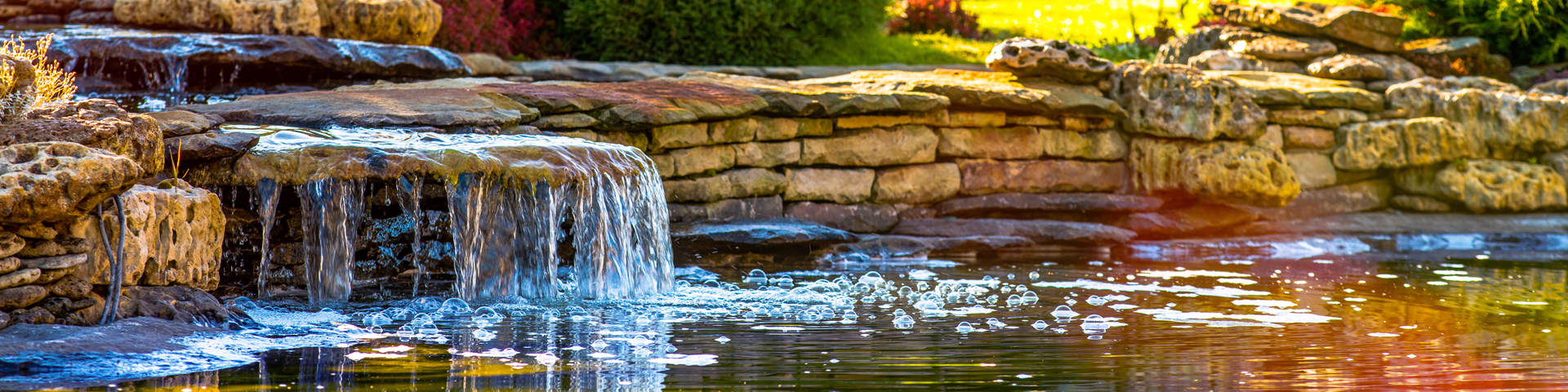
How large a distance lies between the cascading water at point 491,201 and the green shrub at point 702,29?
4.38m

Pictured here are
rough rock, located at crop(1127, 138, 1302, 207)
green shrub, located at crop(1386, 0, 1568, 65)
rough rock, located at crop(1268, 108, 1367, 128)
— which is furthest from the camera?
green shrub, located at crop(1386, 0, 1568, 65)

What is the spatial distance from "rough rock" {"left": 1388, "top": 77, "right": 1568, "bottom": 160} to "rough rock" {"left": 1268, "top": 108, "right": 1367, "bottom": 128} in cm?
49

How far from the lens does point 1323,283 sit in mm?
6195

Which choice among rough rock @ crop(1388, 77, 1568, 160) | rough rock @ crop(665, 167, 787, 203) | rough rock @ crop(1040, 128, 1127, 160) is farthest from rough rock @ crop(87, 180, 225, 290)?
rough rock @ crop(1388, 77, 1568, 160)

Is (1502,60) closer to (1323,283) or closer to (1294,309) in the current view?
(1323,283)

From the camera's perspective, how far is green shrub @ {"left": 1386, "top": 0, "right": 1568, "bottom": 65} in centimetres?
1123

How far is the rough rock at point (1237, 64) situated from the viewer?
10.4 meters

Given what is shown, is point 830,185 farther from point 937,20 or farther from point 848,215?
point 937,20

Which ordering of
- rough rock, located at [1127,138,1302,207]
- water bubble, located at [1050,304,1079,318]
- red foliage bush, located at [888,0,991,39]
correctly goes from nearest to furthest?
water bubble, located at [1050,304,1079,318] → rough rock, located at [1127,138,1302,207] → red foliage bush, located at [888,0,991,39]

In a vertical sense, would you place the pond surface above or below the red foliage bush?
below

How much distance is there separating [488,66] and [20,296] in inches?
203

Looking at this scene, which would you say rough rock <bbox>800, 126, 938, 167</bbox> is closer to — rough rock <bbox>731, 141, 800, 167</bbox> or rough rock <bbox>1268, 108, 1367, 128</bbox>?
rough rock <bbox>731, 141, 800, 167</bbox>

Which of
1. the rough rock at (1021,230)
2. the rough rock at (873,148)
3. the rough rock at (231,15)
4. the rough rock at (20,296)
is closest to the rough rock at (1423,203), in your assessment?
the rough rock at (1021,230)

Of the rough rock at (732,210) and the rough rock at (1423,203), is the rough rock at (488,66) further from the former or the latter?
the rough rock at (1423,203)
